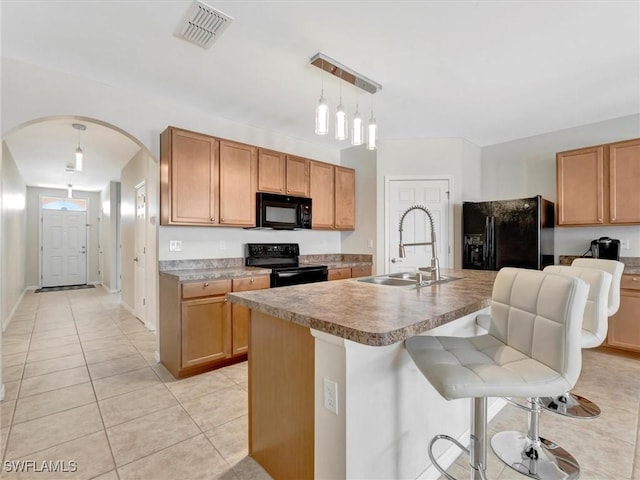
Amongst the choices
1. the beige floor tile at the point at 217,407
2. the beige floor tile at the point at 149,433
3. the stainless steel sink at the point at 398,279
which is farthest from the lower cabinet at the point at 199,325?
the stainless steel sink at the point at 398,279

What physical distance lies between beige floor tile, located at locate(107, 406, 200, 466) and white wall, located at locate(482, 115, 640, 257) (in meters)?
4.47

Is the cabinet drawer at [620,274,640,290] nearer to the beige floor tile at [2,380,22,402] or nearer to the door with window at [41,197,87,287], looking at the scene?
the beige floor tile at [2,380,22,402]

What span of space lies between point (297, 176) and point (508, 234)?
8.59 ft

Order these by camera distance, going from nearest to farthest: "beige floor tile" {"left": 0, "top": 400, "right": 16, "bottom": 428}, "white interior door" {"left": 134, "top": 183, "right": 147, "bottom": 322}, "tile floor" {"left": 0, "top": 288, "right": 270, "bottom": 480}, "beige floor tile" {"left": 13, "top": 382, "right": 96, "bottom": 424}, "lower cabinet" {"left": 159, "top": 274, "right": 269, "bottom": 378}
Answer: "tile floor" {"left": 0, "top": 288, "right": 270, "bottom": 480}
"beige floor tile" {"left": 0, "top": 400, "right": 16, "bottom": 428}
"beige floor tile" {"left": 13, "top": 382, "right": 96, "bottom": 424}
"lower cabinet" {"left": 159, "top": 274, "right": 269, "bottom": 378}
"white interior door" {"left": 134, "top": 183, "right": 147, "bottom": 322}

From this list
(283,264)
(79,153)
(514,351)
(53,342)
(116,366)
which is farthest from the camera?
(283,264)

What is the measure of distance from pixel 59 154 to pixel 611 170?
24.2ft

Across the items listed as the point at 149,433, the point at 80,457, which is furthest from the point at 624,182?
the point at 80,457

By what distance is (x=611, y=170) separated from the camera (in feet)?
11.0

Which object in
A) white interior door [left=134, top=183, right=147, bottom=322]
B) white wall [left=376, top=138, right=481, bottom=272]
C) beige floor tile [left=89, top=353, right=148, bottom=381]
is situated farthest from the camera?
white interior door [left=134, top=183, right=147, bottom=322]

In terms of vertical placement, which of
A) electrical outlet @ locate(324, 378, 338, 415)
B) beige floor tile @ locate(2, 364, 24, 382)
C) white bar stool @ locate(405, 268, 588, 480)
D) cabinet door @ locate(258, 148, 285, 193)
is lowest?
beige floor tile @ locate(2, 364, 24, 382)

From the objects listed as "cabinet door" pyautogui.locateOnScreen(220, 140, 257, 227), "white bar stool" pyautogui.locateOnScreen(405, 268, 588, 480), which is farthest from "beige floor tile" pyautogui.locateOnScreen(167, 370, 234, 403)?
"white bar stool" pyautogui.locateOnScreen(405, 268, 588, 480)

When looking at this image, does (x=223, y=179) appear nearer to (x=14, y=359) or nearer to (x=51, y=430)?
(x=51, y=430)

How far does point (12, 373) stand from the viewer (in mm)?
2830

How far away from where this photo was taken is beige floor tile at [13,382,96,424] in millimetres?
2184
